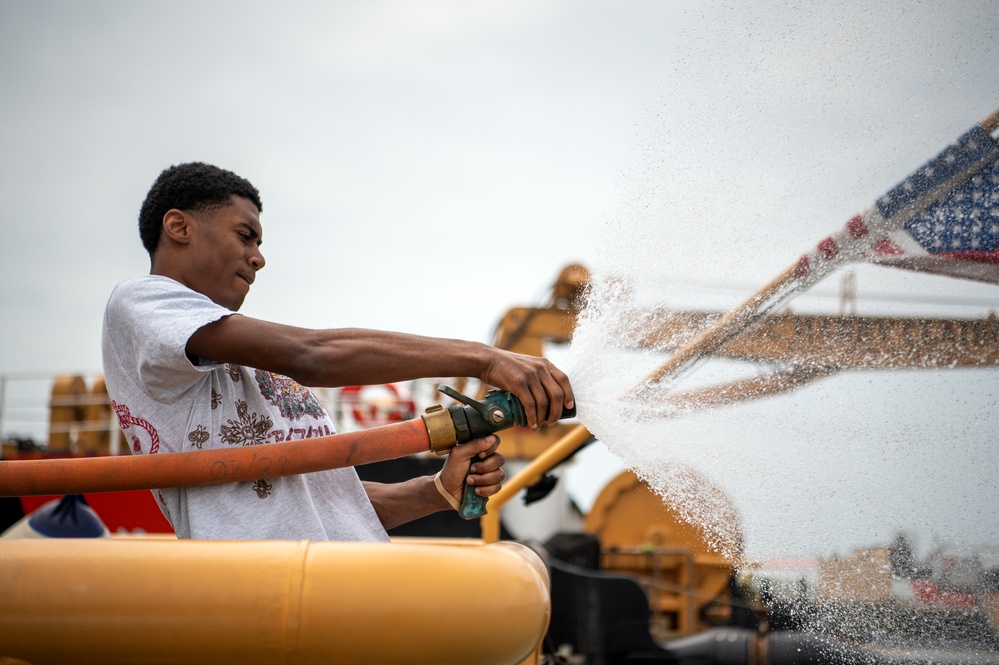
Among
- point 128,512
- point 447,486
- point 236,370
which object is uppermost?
point 236,370

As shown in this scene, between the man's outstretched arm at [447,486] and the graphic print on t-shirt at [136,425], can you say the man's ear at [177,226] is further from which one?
the man's outstretched arm at [447,486]

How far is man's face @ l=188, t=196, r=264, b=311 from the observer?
1890mm

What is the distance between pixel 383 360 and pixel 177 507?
52cm

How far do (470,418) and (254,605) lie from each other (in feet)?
1.91

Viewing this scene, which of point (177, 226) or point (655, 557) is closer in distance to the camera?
point (177, 226)

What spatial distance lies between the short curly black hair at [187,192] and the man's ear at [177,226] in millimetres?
31

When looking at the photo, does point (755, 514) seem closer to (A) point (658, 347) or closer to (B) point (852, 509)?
(B) point (852, 509)

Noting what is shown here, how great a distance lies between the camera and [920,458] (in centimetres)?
179

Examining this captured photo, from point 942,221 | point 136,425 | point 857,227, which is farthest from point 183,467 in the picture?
point 942,221

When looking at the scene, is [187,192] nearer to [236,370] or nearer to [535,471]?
[236,370]

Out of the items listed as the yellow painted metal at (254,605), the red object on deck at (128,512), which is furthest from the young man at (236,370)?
the red object on deck at (128,512)

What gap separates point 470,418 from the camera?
5.65 feet

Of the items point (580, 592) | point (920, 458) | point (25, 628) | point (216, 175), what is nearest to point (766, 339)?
point (920, 458)

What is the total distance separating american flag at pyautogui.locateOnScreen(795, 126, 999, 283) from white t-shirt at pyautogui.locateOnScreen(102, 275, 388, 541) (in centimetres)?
Answer: 120
